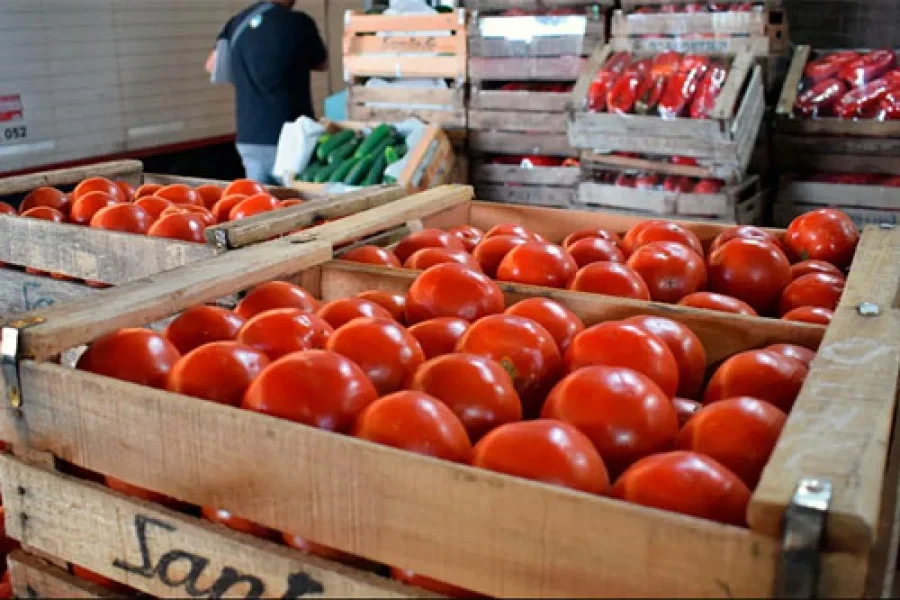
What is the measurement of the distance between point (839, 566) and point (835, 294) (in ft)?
4.17

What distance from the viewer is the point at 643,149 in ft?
16.7

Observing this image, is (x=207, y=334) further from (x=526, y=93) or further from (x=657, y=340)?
(x=526, y=93)

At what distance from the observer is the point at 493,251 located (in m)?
2.53

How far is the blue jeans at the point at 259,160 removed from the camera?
685 cm

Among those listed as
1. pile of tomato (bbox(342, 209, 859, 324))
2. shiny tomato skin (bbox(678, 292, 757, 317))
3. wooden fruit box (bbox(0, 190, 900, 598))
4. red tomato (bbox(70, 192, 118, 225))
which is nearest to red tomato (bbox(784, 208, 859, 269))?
pile of tomato (bbox(342, 209, 859, 324))

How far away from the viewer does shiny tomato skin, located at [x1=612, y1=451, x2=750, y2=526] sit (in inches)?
48.3

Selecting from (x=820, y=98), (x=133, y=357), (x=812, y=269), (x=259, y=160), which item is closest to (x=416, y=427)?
(x=133, y=357)

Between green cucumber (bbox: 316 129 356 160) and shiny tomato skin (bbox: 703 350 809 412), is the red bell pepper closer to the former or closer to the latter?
green cucumber (bbox: 316 129 356 160)

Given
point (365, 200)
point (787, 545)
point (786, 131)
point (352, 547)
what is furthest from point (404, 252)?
point (786, 131)

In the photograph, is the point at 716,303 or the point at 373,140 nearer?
the point at 716,303

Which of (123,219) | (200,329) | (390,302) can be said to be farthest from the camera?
(123,219)

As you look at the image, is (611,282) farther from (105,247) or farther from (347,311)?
(105,247)

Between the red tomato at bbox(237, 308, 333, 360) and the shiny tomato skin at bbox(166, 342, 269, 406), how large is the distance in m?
0.12

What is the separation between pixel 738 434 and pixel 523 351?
444mm
